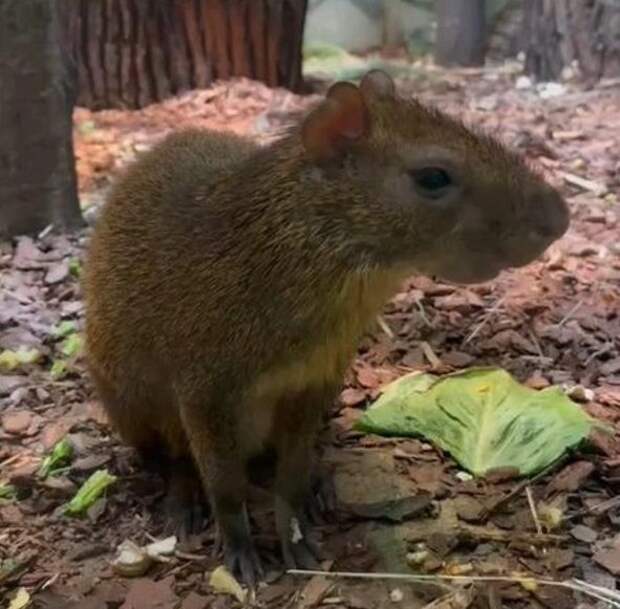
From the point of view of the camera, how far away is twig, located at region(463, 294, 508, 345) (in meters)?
4.63

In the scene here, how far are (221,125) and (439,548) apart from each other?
422 centimetres

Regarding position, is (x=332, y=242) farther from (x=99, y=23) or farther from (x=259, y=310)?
(x=99, y=23)

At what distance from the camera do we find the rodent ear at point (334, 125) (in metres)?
3.09

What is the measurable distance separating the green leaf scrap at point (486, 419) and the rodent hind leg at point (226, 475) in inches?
26.1

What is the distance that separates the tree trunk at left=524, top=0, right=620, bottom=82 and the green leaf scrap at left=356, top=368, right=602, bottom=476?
13.7ft

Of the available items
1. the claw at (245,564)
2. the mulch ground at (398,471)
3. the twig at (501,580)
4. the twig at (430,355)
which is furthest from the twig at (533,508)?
the twig at (430,355)

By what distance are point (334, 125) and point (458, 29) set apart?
749 cm

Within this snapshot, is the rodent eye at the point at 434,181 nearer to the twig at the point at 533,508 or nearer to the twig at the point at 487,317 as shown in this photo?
the twig at the point at 533,508

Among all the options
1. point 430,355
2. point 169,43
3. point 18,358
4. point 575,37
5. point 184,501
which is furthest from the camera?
point 575,37

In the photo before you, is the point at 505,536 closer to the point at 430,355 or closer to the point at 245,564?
the point at 245,564

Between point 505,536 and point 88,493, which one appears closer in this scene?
point 505,536

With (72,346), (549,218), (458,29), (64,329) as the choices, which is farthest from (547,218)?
(458,29)

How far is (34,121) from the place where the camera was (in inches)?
216

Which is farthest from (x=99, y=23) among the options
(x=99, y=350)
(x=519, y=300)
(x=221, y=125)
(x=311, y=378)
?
(x=311, y=378)
